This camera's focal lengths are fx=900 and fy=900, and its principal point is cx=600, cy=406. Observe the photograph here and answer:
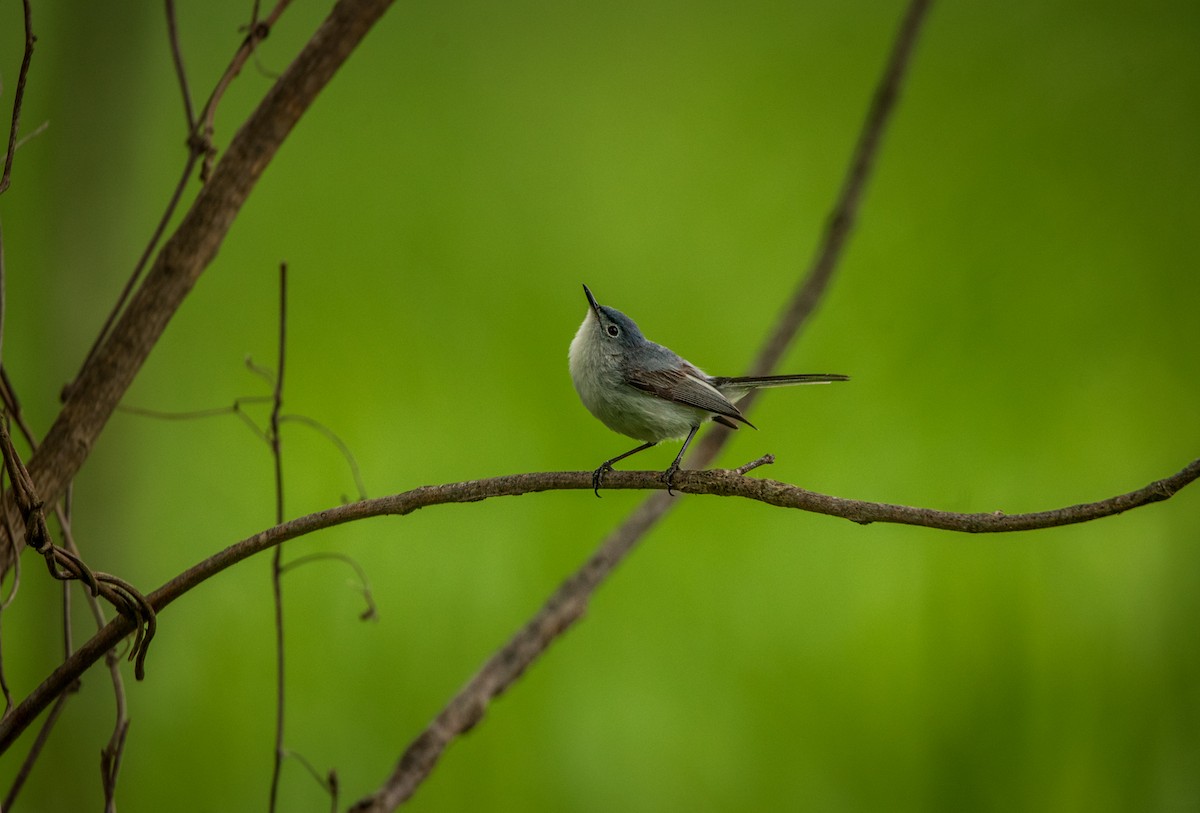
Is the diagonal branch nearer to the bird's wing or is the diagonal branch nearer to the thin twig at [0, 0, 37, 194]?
the thin twig at [0, 0, 37, 194]

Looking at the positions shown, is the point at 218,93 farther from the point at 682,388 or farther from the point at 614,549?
the point at 614,549

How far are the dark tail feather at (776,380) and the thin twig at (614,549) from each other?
15 centimetres

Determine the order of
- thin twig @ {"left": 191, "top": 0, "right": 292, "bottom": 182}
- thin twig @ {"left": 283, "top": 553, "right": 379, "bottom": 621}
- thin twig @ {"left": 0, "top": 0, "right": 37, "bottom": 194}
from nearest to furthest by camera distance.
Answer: thin twig @ {"left": 0, "top": 0, "right": 37, "bottom": 194}
thin twig @ {"left": 191, "top": 0, "right": 292, "bottom": 182}
thin twig @ {"left": 283, "top": 553, "right": 379, "bottom": 621}

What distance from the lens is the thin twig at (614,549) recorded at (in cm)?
87

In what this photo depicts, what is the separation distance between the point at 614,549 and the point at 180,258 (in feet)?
1.83

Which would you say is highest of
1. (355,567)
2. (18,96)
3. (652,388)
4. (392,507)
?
(18,96)

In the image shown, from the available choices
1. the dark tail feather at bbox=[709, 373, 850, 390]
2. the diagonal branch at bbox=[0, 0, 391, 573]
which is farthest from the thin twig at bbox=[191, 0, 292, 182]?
the dark tail feather at bbox=[709, 373, 850, 390]

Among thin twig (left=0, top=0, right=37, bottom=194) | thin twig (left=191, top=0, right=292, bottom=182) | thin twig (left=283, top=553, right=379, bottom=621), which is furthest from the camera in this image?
thin twig (left=283, top=553, right=379, bottom=621)

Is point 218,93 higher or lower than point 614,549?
higher

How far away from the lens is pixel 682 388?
0.91 m

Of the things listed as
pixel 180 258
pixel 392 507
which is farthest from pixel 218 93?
pixel 392 507

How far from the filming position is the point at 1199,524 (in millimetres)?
1329

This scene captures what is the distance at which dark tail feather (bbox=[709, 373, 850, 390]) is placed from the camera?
0.87 metres

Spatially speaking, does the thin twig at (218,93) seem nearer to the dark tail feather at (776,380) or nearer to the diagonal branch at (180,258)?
the diagonal branch at (180,258)
